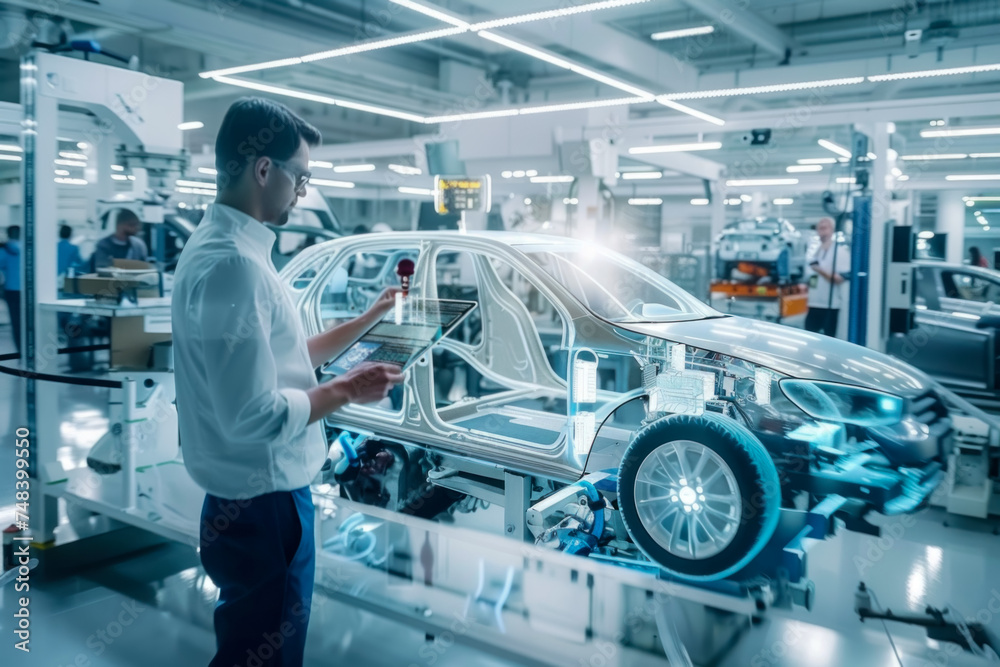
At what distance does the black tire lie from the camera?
9.14ft

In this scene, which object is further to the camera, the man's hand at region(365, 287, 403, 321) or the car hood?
the car hood

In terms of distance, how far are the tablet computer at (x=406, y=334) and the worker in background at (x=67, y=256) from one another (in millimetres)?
9299

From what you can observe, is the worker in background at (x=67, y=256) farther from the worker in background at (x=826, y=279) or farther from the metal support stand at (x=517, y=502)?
the worker in background at (x=826, y=279)

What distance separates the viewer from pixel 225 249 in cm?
149

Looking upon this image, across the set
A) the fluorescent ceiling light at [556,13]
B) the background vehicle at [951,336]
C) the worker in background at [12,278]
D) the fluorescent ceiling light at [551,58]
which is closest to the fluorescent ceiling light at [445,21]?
the fluorescent ceiling light at [556,13]

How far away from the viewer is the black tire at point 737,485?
2785mm

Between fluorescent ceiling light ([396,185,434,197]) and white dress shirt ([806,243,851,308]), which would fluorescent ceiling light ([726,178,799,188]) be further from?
white dress shirt ([806,243,851,308])

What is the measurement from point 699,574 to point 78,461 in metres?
4.59

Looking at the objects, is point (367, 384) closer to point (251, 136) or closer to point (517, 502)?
point (251, 136)

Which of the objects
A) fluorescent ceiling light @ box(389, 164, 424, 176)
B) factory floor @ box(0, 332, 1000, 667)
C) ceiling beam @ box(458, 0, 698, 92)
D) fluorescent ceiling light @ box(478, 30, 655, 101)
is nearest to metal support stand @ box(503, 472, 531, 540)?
factory floor @ box(0, 332, 1000, 667)

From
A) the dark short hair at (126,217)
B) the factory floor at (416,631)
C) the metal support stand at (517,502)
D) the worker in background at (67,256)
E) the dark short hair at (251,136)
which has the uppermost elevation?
the dark short hair at (126,217)

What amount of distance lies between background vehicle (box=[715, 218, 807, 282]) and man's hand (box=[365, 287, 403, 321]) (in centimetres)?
851

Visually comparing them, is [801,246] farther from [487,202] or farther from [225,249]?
[225,249]

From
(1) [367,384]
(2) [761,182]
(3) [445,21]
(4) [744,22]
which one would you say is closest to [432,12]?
(3) [445,21]
